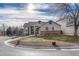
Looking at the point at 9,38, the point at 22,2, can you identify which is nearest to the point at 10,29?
the point at 9,38

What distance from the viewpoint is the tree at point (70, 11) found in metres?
3.78

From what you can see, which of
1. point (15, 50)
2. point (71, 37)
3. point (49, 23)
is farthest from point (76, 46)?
point (15, 50)

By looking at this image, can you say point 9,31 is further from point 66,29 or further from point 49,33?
point 66,29

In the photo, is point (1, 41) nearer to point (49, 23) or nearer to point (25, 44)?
point (25, 44)

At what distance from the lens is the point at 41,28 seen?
12.5ft

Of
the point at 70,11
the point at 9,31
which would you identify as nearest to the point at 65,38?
the point at 70,11

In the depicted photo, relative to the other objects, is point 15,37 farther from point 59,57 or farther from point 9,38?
point 59,57

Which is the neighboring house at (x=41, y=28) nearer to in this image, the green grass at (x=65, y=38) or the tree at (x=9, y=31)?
the green grass at (x=65, y=38)

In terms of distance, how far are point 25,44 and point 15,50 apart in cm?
13

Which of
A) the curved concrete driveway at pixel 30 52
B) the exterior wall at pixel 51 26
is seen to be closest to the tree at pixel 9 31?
the curved concrete driveway at pixel 30 52

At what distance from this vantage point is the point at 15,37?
381 centimetres

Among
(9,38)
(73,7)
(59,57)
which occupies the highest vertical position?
→ (73,7)

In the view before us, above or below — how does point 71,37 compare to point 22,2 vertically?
below

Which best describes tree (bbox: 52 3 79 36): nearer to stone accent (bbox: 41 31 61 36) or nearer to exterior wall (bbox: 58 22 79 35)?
exterior wall (bbox: 58 22 79 35)
